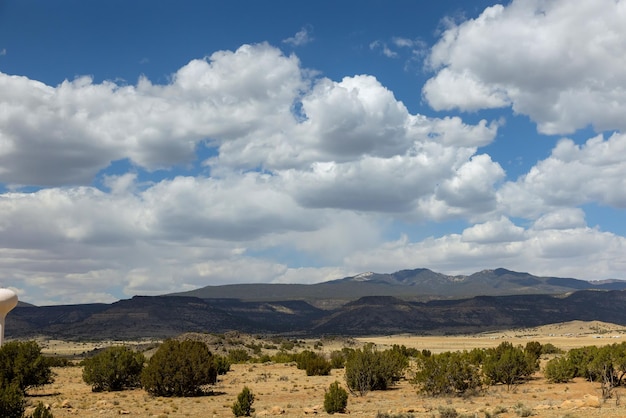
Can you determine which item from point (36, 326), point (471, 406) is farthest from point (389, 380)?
point (36, 326)

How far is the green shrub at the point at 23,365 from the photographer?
32625 mm

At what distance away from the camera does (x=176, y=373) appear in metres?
34.2

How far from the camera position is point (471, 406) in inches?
1061

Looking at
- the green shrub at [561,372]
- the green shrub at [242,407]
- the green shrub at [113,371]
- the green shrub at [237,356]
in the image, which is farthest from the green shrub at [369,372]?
the green shrub at [237,356]

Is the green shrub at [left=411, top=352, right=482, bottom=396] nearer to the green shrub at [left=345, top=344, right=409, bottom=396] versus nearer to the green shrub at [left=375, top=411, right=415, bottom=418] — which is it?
the green shrub at [left=345, top=344, right=409, bottom=396]

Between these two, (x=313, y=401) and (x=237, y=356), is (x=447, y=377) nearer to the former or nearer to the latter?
(x=313, y=401)

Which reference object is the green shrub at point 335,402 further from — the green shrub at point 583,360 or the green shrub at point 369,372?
the green shrub at point 583,360

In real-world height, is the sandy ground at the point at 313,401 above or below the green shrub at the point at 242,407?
below

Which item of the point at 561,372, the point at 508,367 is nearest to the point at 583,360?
the point at 561,372

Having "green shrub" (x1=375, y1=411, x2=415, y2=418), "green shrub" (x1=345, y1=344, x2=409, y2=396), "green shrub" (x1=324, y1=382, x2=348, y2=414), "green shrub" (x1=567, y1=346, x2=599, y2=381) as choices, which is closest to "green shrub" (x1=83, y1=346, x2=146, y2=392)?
"green shrub" (x1=345, y1=344, x2=409, y2=396)

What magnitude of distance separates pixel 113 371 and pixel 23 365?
6.10 m

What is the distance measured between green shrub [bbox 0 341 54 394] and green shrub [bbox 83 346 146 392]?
3578mm

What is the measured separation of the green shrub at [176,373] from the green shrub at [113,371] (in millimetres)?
4138

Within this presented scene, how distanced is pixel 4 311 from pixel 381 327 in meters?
175
